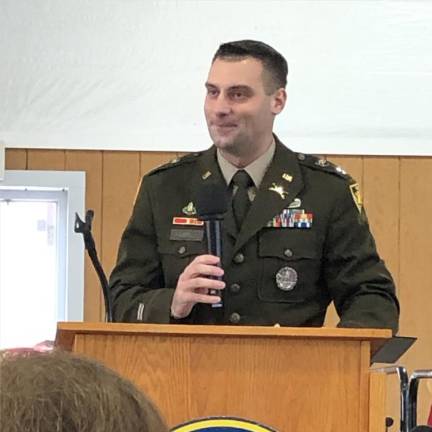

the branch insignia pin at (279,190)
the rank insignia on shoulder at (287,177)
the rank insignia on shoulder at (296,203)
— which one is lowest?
the rank insignia on shoulder at (296,203)

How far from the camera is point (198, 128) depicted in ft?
11.6

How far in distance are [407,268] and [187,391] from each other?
2326 mm

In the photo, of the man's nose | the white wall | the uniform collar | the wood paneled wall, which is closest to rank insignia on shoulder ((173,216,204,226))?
the uniform collar

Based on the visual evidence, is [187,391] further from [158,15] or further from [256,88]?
[158,15]

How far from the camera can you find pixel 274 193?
2.11 meters

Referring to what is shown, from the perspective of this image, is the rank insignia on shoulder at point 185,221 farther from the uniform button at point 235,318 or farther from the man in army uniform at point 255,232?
the uniform button at point 235,318

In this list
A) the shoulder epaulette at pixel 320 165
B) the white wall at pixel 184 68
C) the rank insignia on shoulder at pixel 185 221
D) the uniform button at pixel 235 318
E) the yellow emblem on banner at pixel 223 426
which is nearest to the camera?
the yellow emblem on banner at pixel 223 426

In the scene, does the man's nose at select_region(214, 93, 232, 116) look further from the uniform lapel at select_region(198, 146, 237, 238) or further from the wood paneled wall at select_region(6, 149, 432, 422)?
the wood paneled wall at select_region(6, 149, 432, 422)

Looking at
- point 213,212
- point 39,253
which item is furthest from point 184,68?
point 213,212

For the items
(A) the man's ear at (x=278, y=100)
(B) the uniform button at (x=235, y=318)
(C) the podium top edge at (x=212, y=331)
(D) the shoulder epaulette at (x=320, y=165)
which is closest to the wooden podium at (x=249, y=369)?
(C) the podium top edge at (x=212, y=331)

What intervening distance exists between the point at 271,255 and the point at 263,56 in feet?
1.57

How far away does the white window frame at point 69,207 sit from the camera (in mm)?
3582

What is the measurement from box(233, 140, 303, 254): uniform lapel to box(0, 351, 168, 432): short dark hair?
1.42m

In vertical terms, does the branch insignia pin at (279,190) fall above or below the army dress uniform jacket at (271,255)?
above
